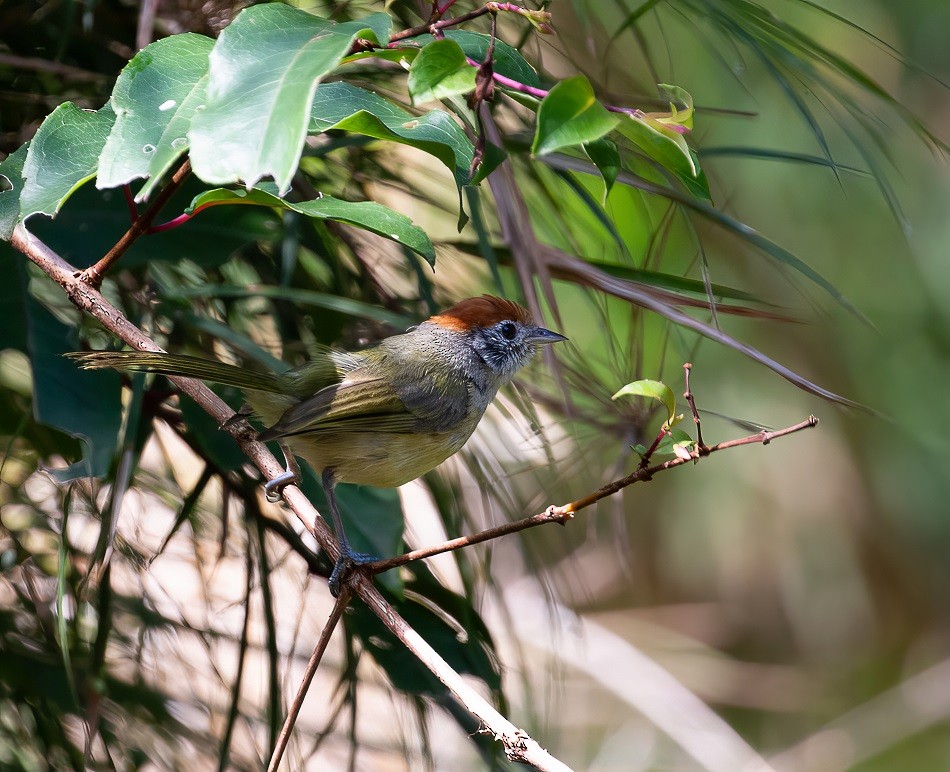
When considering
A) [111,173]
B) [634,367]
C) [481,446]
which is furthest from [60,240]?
[634,367]

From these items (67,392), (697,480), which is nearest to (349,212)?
(67,392)

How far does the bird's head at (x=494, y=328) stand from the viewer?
236cm

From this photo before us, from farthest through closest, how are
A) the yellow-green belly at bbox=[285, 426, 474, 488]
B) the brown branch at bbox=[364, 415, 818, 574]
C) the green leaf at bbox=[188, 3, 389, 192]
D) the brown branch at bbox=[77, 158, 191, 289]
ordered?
the yellow-green belly at bbox=[285, 426, 474, 488]
the brown branch at bbox=[77, 158, 191, 289]
the brown branch at bbox=[364, 415, 818, 574]
the green leaf at bbox=[188, 3, 389, 192]

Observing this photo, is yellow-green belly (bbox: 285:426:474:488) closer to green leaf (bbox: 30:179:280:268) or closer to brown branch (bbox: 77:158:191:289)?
green leaf (bbox: 30:179:280:268)

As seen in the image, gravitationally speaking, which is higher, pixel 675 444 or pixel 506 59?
pixel 506 59

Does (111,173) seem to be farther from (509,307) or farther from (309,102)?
(509,307)

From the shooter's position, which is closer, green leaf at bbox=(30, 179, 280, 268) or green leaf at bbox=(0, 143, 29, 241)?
green leaf at bbox=(0, 143, 29, 241)

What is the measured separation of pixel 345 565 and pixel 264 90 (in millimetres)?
926

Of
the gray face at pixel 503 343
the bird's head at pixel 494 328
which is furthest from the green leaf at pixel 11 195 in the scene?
the gray face at pixel 503 343

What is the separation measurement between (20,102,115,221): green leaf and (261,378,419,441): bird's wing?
2.49 feet

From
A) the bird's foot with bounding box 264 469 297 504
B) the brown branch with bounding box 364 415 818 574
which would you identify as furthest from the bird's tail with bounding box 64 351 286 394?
the brown branch with bounding box 364 415 818 574

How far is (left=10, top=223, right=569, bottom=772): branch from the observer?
4.00 ft

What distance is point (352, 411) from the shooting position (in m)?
2.19

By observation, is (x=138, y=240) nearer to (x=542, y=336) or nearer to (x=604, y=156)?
(x=542, y=336)
